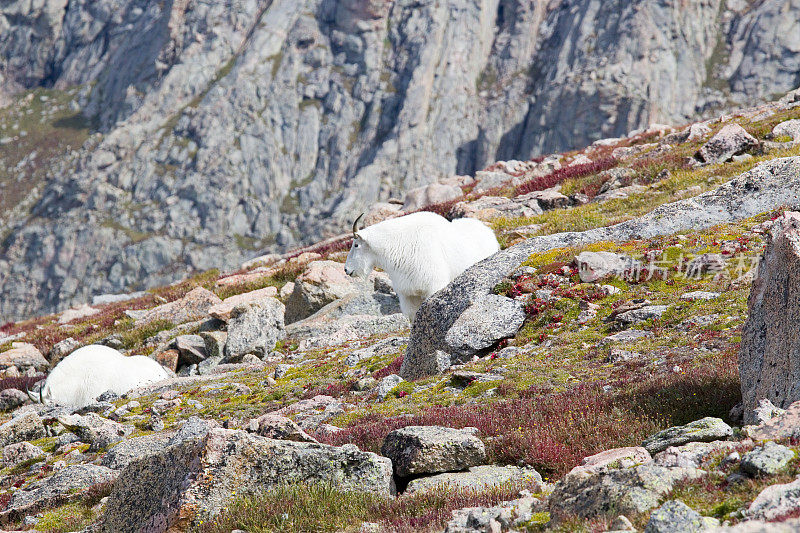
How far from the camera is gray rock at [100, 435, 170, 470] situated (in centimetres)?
1114

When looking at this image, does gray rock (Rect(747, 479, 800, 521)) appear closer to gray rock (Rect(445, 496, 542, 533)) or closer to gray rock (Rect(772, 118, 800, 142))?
gray rock (Rect(445, 496, 542, 533))

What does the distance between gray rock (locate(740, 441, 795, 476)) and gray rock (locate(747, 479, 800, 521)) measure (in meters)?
0.40

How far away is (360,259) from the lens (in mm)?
18031

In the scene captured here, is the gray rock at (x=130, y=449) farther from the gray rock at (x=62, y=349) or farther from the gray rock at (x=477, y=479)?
the gray rock at (x=62, y=349)

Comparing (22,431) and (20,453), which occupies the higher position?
(20,453)

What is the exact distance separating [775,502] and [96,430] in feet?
40.0

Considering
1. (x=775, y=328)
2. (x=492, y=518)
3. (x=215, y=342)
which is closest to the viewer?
(x=492, y=518)

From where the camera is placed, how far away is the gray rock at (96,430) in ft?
41.5

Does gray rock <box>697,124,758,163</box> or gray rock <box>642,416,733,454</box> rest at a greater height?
gray rock <box>697,124,758,163</box>

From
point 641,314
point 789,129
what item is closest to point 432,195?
point 789,129

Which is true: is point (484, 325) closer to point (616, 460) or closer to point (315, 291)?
point (616, 460)

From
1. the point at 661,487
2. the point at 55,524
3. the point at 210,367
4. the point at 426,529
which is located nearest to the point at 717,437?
the point at 661,487

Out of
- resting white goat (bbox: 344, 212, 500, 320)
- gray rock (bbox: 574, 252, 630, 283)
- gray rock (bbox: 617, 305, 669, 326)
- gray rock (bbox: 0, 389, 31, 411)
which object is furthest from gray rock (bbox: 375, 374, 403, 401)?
gray rock (bbox: 0, 389, 31, 411)

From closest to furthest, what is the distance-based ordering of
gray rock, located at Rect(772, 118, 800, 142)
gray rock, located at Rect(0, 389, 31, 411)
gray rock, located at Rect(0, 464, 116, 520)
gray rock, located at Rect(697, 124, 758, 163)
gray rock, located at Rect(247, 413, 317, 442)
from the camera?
1. gray rock, located at Rect(247, 413, 317, 442)
2. gray rock, located at Rect(0, 464, 116, 520)
3. gray rock, located at Rect(0, 389, 31, 411)
4. gray rock, located at Rect(697, 124, 758, 163)
5. gray rock, located at Rect(772, 118, 800, 142)
